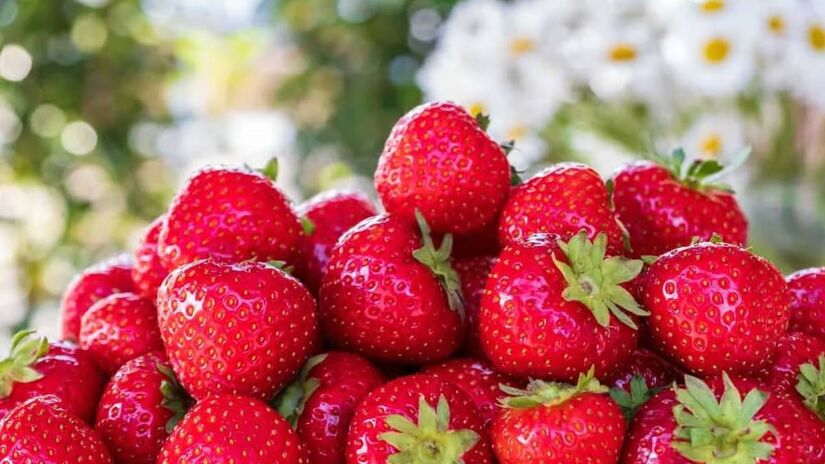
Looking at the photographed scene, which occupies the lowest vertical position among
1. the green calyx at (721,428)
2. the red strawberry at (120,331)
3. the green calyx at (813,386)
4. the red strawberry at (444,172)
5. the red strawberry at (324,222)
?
the green calyx at (813,386)

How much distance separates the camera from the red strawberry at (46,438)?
0.83 meters

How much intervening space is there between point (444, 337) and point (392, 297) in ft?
0.23

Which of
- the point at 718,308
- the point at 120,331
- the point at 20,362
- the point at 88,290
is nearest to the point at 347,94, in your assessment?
the point at 88,290

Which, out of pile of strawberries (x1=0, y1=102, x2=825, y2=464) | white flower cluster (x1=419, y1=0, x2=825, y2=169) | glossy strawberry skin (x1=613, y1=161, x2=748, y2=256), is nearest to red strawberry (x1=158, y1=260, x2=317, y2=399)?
pile of strawberries (x1=0, y1=102, x2=825, y2=464)

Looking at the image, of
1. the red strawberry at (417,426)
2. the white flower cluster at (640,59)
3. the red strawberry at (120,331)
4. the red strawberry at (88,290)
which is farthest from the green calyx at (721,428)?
the white flower cluster at (640,59)

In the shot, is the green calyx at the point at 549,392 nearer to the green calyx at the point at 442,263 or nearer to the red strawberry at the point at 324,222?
the green calyx at the point at 442,263

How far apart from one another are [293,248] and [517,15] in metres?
1.45

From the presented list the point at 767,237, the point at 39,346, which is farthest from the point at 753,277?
the point at 767,237

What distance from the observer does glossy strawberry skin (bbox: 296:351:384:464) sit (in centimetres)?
88

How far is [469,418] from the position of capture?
84 cm

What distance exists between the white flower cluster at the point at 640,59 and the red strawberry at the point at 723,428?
1.37 metres

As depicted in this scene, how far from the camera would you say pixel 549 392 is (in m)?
0.79

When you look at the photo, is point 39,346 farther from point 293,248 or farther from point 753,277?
point 753,277

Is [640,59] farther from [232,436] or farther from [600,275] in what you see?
[232,436]
